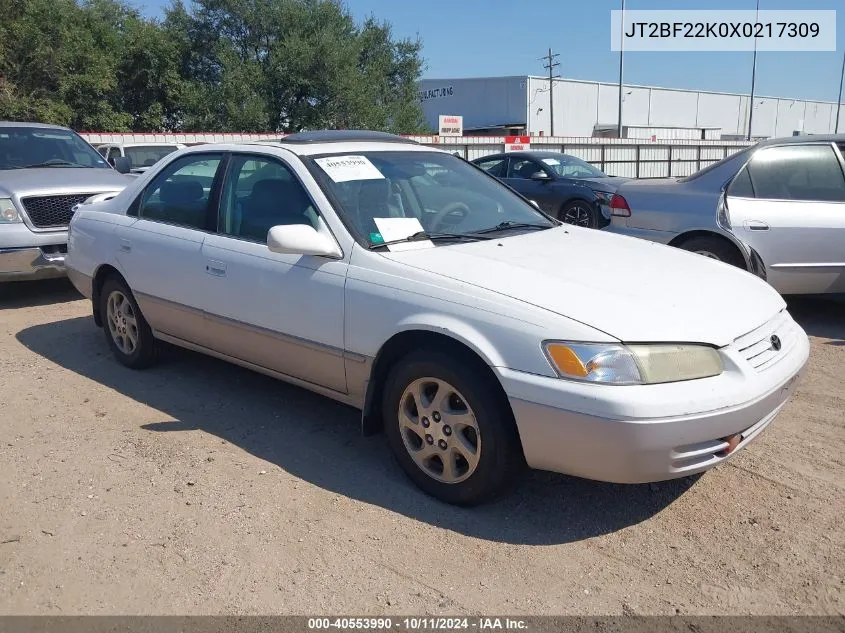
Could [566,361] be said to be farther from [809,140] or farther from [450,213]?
[809,140]

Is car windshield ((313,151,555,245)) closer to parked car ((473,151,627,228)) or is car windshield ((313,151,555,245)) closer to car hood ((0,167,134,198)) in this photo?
car hood ((0,167,134,198))

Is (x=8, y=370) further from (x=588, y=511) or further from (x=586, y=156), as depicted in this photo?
(x=586, y=156)

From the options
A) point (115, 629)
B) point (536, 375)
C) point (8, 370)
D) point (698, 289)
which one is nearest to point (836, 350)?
point (698, 289)

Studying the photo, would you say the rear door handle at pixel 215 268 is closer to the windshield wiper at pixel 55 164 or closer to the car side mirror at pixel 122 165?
the car side mirror at pixel 122 165

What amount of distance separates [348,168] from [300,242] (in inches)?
25.6

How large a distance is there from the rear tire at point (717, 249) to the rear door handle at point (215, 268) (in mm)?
3895

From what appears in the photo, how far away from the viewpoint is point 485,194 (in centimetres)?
428

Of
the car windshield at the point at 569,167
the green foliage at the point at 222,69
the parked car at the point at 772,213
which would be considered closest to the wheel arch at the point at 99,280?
the parked car at the point at 772,213

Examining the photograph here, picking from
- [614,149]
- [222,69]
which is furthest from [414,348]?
[222,69]

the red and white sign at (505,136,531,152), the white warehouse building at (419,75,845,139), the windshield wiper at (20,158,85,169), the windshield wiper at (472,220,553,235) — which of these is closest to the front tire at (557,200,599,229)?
the windshield wiper at (20,158,85,169)

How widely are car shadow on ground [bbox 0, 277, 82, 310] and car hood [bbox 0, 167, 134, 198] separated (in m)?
1.10

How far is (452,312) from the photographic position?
2992mm

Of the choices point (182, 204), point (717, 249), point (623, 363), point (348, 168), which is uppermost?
point (348, 168)

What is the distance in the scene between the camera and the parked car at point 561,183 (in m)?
11.9
